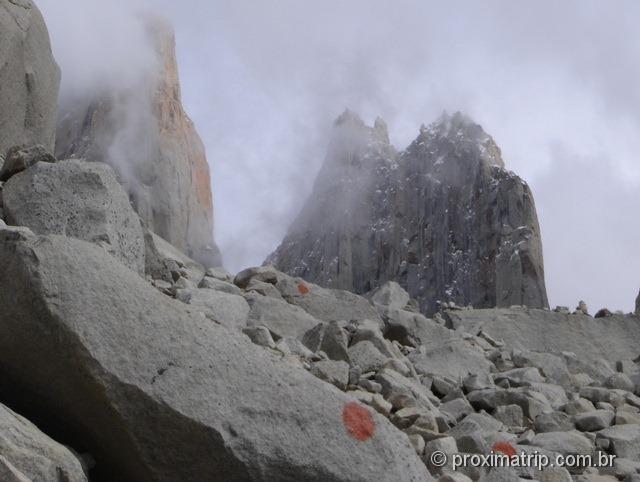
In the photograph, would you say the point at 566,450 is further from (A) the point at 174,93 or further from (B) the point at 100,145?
(A) the point at 174,93

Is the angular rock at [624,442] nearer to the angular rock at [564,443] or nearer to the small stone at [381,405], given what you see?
the angular rock at [564,443]

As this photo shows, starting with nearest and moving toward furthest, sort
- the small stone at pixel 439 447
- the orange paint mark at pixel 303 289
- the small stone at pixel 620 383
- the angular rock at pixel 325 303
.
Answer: the small stone at pixel 439 447 → the small stone at pixel 620 383 → the angular rock at pixel 325 303 → the orange paint mark at pixel 303 289

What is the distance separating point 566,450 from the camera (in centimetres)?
673

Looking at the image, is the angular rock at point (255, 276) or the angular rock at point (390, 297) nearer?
the angular rock at point (255, 276)

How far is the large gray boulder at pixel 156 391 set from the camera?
14.0ft

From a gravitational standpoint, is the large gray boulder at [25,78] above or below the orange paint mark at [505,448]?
above

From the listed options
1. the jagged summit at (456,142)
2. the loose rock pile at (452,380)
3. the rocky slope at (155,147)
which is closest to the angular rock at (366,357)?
the loose rock pile at (452,380)

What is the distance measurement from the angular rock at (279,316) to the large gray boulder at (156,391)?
458 centimetres

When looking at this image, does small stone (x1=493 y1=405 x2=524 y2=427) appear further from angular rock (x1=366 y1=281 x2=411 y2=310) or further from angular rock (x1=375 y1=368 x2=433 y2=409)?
angular rock (x1=366 y1=281 x2=411 y2=310)

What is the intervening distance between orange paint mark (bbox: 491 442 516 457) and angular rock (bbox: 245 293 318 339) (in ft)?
10.9

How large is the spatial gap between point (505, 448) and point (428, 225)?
1788 inches

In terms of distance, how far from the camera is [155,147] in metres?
40.8

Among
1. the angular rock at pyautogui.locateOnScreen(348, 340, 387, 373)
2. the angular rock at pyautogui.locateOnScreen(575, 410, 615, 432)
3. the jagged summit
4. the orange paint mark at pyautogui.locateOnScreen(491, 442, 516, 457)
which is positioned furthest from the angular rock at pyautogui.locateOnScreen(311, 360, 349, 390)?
the jagged summit

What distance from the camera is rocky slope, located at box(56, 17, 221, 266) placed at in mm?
37500
